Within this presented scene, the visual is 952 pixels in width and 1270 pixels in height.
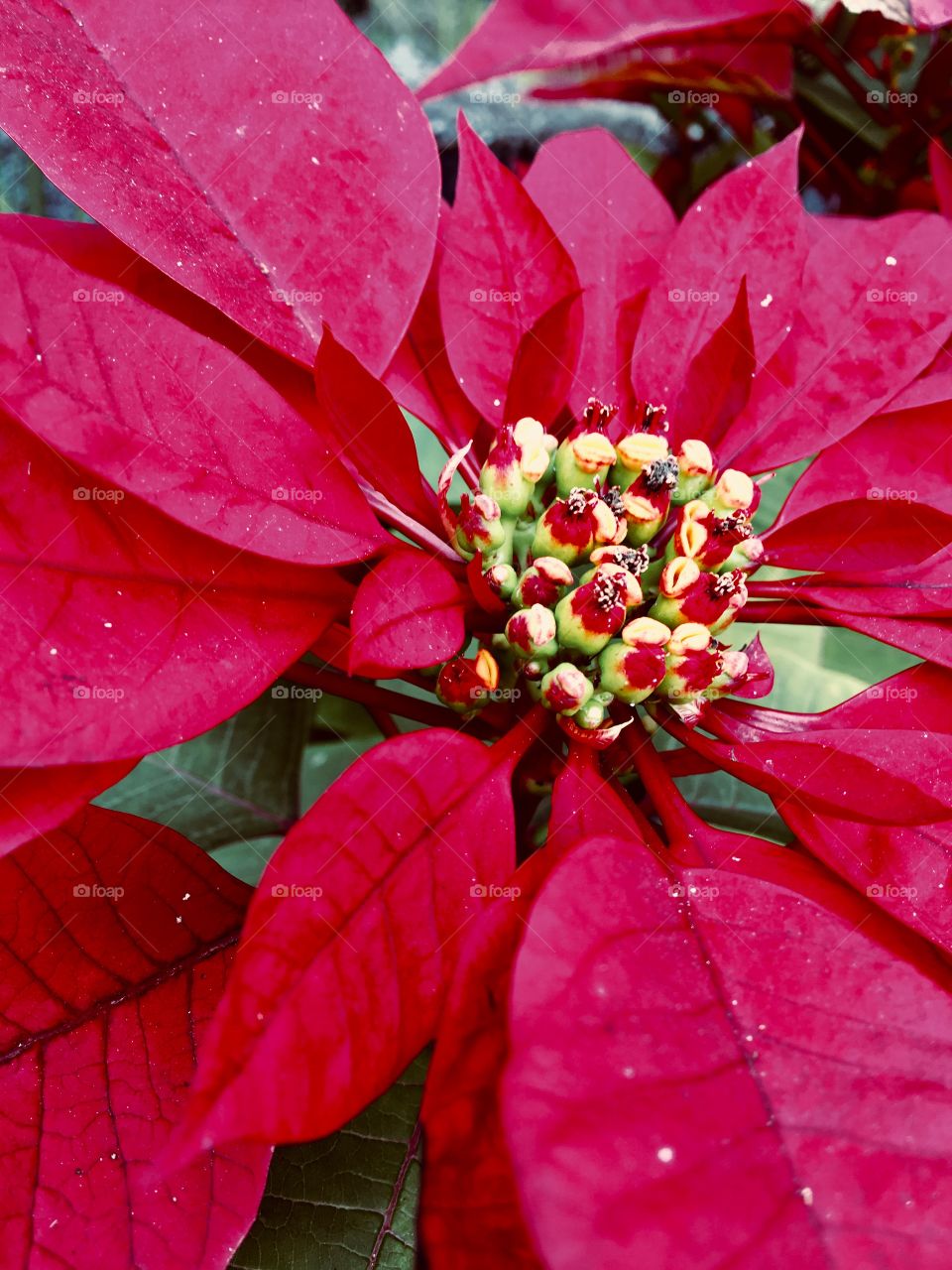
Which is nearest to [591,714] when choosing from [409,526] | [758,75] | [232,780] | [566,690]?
[566,690]

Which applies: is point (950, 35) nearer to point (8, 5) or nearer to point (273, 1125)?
point (8, 5)

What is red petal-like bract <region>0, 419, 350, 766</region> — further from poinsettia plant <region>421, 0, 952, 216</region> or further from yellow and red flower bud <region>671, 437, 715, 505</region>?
poinsettia plant <region>421, 0, 952, 216</region>

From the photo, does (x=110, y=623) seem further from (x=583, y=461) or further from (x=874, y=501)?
(x=874, y=501)

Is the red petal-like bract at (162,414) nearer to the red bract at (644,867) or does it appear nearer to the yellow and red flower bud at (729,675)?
the red bract at (644,867)

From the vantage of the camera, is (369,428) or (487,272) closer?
(369,428)

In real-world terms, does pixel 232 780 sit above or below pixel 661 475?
below

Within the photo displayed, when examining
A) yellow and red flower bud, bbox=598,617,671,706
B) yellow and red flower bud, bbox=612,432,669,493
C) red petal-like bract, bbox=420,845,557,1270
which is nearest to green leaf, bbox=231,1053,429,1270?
red petal-like bract, bbox=420,845,557,1270

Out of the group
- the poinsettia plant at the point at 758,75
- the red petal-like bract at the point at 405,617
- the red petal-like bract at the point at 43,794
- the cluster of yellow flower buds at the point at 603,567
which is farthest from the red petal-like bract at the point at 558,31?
the red petal-like bract at the point at 43,794
